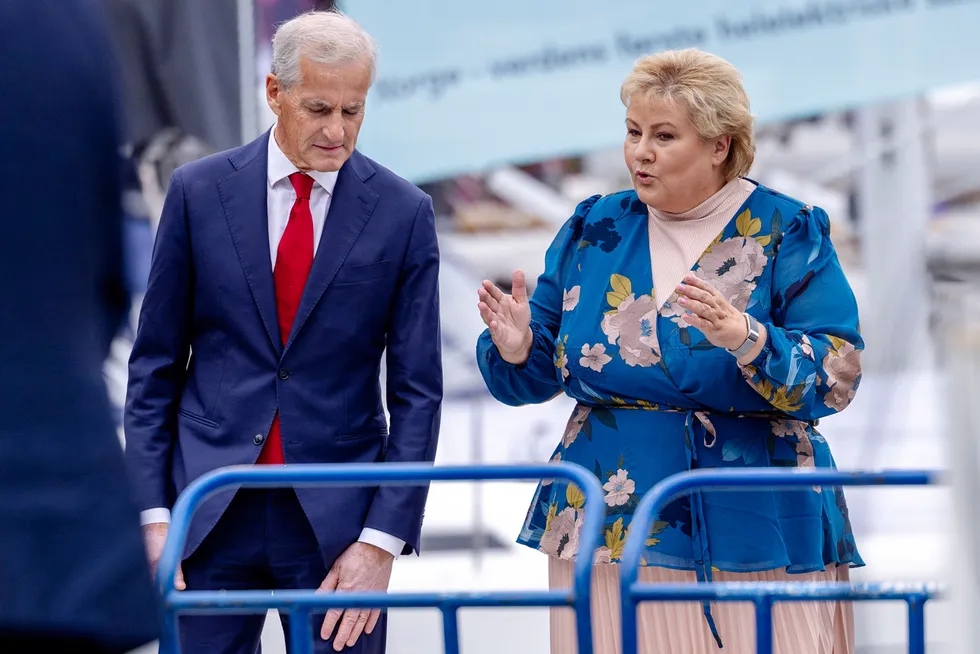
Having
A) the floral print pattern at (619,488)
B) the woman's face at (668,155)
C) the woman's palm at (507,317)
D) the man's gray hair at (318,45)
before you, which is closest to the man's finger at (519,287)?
the woman's palm at (507,317)

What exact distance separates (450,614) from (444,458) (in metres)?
3.61

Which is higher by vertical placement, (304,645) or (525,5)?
(525,5)

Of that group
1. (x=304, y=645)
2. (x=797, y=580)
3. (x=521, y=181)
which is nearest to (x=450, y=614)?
(x=304, y=645)

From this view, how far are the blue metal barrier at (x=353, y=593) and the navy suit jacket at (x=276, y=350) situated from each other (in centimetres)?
36

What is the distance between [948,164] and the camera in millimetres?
5434

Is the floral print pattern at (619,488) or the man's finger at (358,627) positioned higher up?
the floral print pattern at (619,488)

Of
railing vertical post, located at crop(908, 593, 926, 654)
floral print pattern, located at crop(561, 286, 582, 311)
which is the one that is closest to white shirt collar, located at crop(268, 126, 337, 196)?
floral print pattern, located at crop(561, 286, 582, 311)

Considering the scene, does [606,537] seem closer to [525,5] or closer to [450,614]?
[450,614]

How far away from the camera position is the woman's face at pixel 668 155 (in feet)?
9.76

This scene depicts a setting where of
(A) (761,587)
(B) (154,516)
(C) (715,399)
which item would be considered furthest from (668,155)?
(B) (154,516)

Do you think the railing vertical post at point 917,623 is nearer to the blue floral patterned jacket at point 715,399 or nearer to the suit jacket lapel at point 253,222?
the blue floral patterned jacket at point 715,399

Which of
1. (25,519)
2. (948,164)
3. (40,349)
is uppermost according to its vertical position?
(948,164)

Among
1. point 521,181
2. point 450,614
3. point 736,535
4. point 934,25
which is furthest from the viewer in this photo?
point 521,181

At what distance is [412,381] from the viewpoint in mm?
3004
